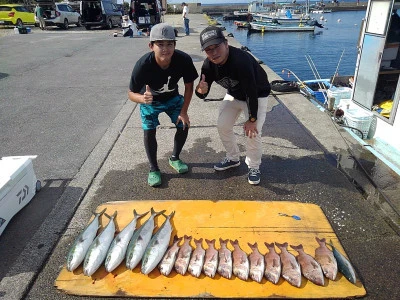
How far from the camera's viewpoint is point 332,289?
8.13 feet

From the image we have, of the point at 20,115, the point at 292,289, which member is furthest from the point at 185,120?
the point at 20,115

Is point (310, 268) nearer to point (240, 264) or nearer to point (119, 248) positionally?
point (240, 264)

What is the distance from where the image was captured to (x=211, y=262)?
2676 mm

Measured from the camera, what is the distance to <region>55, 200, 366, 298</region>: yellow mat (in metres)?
2.48

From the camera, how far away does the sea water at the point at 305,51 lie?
74.2 feet

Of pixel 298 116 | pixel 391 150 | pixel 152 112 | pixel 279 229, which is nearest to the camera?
pixel 279 229

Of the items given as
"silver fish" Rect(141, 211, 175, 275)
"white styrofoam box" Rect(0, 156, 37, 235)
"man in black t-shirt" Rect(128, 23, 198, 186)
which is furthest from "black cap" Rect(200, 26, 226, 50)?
"white styrofoam box" Rect(0, 156, 37, 235)

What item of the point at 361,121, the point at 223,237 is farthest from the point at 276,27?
the point at 223,237

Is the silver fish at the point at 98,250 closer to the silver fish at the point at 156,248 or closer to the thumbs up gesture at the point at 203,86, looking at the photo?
the silver fish at the point at 156,248

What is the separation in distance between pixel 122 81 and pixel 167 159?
5.54 m

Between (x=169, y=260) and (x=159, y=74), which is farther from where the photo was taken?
(x=159, y=74)

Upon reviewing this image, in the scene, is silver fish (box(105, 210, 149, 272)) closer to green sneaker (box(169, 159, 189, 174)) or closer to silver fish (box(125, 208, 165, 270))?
silver fish (box(125, 208, 165, 270))

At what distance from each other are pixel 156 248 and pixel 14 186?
6.07 ft

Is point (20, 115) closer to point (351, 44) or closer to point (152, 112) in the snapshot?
point (152, 112)
